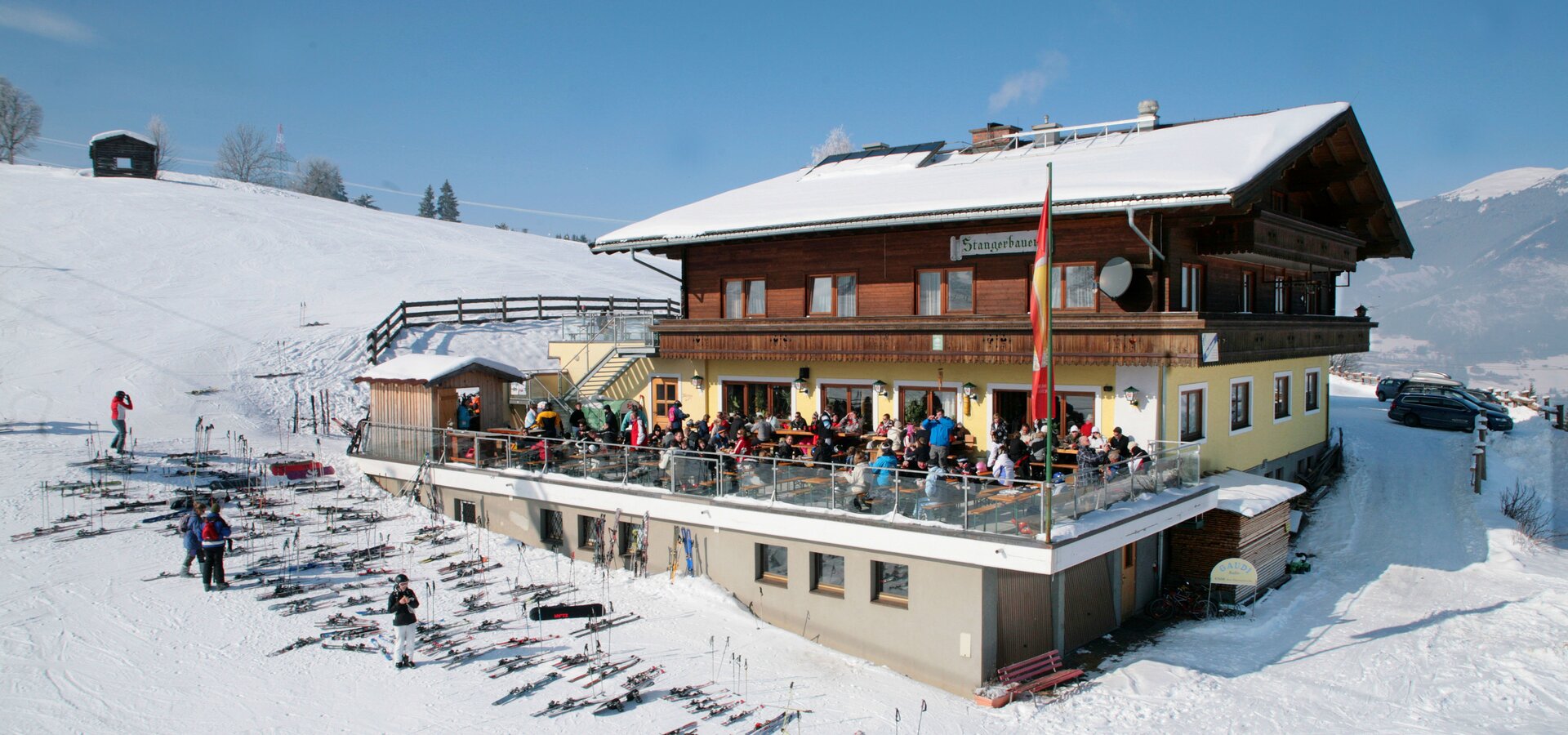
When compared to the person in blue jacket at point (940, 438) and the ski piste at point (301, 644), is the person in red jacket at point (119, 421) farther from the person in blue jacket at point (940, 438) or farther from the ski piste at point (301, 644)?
the person in blue jacket at point (940, 438)

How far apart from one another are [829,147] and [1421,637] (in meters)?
59.3

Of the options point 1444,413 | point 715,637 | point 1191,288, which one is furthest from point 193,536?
point 1444,413

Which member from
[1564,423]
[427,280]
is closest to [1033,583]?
[1564,423]

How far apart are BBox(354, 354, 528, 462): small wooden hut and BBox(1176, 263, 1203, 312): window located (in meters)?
16.2

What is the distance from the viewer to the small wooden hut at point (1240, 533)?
1861cm

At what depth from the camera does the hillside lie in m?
31.4

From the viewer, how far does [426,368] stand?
24141 mm

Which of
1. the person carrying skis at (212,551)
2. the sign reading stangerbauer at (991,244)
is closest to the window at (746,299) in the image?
the sign reading stangerbauer at (991,244)

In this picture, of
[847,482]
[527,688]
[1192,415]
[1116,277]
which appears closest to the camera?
[527,688]

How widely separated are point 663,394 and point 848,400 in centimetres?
609

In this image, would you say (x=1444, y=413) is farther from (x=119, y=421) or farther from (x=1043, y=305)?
(x=119, y=421)

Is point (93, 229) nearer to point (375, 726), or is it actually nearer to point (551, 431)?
point (551, 431)

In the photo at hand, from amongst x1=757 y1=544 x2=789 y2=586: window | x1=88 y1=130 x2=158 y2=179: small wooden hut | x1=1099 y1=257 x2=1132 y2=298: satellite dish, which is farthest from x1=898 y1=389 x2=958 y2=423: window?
x1=88 y1=130 x2=158 y2=179: small wooden hut

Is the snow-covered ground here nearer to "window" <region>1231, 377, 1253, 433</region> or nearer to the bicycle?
the bicycle
